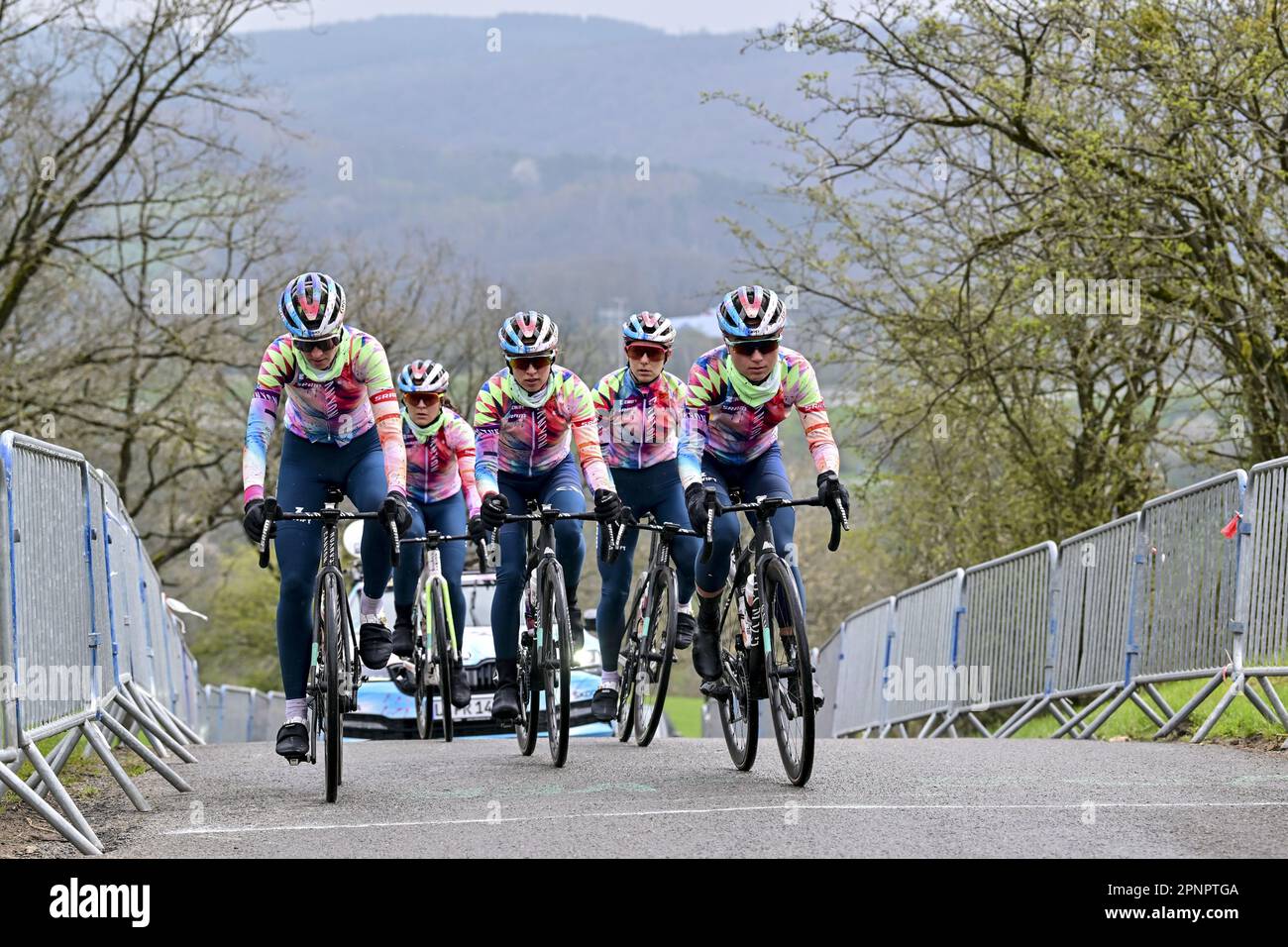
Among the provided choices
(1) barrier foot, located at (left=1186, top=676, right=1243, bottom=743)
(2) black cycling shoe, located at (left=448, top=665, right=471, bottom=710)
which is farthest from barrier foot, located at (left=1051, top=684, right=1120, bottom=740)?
(2) black cycling shoe, located at (left=448, top=665, right=471, bottom=710)

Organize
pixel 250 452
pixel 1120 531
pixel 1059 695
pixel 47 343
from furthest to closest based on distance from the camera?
pixel 47 343 < pixel 1059 695 < pixel 1120 531 < pixel 250 452

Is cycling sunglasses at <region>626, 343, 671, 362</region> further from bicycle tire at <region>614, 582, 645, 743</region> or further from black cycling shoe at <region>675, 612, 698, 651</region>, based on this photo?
black cycling shoe at <region>675, 612, 698, 651</region>

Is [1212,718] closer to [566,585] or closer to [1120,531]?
[1120,531]

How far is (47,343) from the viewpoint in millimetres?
31641

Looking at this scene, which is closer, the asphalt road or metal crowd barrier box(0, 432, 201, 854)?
the asphalt road

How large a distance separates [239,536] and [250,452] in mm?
53674

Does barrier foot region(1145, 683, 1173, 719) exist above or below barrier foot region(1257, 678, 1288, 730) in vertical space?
below

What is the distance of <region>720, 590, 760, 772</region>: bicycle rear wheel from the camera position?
8.84 m

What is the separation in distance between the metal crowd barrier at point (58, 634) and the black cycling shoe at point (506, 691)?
1.89 metres

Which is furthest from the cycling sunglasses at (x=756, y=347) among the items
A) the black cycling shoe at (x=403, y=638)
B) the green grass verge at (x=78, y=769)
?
the black cycling shoe at (x=403, y=638)

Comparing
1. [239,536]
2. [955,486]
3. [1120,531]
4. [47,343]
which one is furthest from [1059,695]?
[239,536]

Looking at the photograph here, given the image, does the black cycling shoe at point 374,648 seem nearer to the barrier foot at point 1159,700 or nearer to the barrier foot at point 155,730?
the barrier foot at point 155,730

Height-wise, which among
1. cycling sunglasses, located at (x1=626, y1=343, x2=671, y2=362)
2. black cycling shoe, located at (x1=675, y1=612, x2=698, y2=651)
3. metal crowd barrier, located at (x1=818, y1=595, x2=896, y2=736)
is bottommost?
metal crowd barrier, located at (x1=818, y1=595, x2=896, y2=736)

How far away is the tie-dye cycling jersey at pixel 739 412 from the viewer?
901 cm
